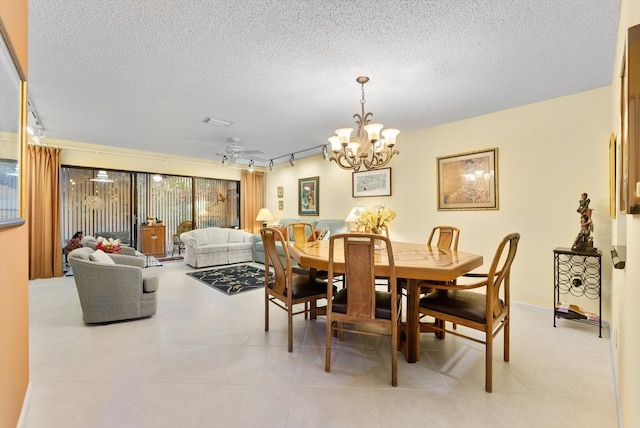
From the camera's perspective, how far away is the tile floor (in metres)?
1.56

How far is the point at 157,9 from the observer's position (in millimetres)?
1778

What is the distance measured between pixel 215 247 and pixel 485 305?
501cm

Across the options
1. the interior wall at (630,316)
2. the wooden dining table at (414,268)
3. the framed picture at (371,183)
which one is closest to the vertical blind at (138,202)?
the framed picture at (371,183)

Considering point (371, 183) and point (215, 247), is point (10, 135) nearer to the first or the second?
point (371, 183)

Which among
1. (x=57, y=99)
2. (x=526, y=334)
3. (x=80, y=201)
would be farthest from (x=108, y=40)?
(x=80, y=201)

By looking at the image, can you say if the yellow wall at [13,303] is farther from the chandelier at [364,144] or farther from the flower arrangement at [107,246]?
the flower arrangement at [107,246]

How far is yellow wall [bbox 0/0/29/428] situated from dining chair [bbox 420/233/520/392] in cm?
226

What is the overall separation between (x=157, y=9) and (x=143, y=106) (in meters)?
1.94

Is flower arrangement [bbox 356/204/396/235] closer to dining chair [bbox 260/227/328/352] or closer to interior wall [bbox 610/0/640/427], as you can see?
dining chair [bbox 260/227/328/352]

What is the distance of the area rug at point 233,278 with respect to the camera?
163 inches

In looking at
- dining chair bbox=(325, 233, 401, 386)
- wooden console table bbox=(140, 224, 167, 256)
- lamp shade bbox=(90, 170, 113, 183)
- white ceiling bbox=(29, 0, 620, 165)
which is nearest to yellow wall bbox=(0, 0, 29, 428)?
white ceiling bbox=(29, 0, 620, 165)

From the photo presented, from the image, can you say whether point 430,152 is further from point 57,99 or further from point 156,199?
point 156,199

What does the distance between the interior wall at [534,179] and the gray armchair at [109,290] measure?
3725mm

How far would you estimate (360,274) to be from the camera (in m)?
1.92
